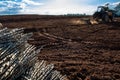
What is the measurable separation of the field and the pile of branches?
3.99m

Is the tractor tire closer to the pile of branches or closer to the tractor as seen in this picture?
the tractor

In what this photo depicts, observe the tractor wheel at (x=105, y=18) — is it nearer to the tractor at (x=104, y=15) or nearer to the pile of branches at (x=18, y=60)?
the tractor at (x=104, y=15)

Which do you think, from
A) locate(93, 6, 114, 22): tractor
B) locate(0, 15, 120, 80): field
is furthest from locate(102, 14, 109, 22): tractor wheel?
locate(0, 15, 120, 80): field

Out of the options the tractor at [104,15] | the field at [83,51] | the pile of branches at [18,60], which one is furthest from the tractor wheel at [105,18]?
the pile of branches at [18,60]

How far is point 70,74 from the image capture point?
12445 millimetres

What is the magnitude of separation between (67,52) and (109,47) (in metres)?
2.61

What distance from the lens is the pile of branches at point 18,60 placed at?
6.94 m

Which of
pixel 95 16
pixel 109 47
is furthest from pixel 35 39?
pixel 95 16

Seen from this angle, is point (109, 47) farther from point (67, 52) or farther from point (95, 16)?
point (95, 16)

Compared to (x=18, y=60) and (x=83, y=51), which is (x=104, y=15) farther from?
(x=18, y=60)

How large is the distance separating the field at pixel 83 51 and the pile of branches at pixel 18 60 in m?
3.99

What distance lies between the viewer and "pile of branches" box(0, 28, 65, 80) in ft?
22.8

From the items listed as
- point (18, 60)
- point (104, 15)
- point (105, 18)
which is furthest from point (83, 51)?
point (104, 15)

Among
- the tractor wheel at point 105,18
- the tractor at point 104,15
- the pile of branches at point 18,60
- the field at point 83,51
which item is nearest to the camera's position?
the pile of branches at point 18,60
